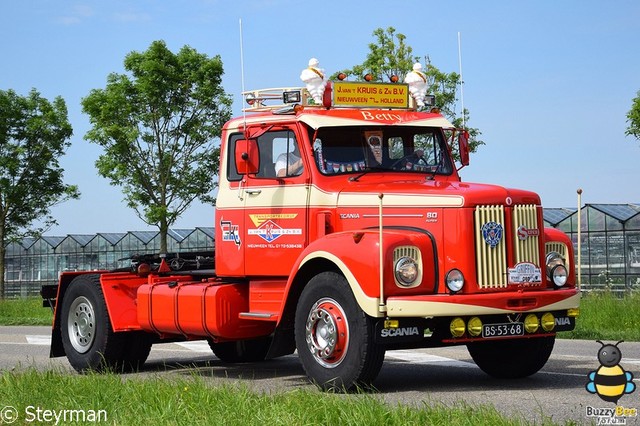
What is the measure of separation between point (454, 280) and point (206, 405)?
9.19 ft

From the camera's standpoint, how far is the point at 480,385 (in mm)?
11555

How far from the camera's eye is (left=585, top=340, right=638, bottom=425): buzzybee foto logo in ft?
25.9

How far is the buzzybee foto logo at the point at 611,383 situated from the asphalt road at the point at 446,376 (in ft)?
0.43

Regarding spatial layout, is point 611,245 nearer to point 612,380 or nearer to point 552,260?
point 552,260

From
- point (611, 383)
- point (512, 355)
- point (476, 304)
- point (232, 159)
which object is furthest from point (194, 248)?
point (611, 383)

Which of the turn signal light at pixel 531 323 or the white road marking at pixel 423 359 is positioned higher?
the turn signal light at pixel 531 323

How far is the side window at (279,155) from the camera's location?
40.1 ft

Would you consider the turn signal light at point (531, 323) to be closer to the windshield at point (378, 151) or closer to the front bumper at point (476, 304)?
the front bumper at point (476, 304)

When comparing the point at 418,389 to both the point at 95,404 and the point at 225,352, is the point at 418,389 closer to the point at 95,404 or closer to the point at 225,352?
the point at 95,404

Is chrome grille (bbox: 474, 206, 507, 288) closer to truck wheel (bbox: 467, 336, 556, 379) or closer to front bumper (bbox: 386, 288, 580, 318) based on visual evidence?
front bumper (bbox: 386, 288, 580, 318)

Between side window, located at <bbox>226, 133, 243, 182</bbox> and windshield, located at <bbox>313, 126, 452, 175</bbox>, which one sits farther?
side window, located at <bbox>226, 133, 243, 182</bbox>

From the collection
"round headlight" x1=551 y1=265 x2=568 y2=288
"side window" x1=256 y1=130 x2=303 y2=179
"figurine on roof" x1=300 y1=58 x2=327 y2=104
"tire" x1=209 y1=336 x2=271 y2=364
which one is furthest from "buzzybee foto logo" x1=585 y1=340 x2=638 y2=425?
"tire" x1=209 y1=336 x2=271 y2=364

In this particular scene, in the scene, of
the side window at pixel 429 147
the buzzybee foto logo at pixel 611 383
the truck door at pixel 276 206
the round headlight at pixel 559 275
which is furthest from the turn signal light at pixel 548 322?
the truck door at pixel 276 206

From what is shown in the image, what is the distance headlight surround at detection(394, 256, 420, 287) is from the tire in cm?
472
